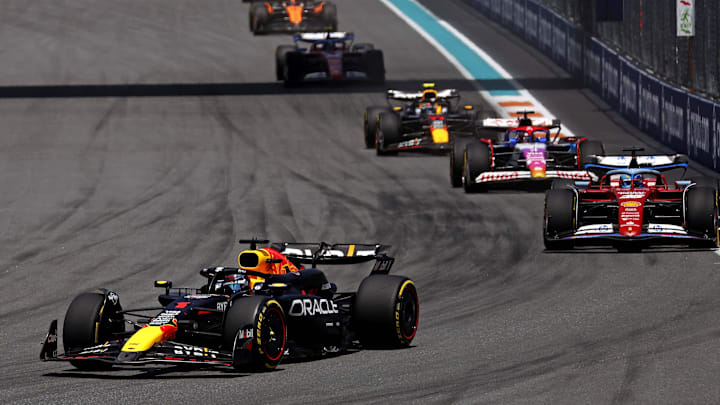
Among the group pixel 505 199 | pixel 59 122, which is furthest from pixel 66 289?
pixel 59 122

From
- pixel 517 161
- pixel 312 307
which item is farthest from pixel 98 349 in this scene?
pixel 517 161

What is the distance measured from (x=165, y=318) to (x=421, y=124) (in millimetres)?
19829

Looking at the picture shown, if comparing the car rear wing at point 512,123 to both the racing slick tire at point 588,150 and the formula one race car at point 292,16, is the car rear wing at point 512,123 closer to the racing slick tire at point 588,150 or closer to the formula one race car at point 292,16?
the racing slick tire at point 588,150

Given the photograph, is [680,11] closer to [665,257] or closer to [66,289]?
[665,257]

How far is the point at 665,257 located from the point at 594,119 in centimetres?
1776

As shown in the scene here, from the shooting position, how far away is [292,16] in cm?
5000

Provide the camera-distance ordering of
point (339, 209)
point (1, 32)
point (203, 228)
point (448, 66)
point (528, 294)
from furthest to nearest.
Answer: point (1, 32)
point (448, 66)
point (339, 209)
point (203, 228)
point (528, 294)

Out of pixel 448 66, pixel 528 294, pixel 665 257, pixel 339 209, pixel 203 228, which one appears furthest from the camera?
pixel 448 66

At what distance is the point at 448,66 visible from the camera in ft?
149

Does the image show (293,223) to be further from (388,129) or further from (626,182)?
(388,129)

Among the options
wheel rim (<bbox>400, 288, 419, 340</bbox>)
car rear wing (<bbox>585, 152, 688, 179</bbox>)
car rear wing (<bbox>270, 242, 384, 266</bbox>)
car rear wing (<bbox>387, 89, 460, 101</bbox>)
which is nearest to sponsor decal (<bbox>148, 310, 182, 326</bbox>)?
wheel rim (<bbox>400, 288, 419, 340</bbox>)

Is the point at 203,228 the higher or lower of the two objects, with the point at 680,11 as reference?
lower

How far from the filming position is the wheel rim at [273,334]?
1266 cm

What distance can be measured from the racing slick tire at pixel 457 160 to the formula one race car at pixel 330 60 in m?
13.4
